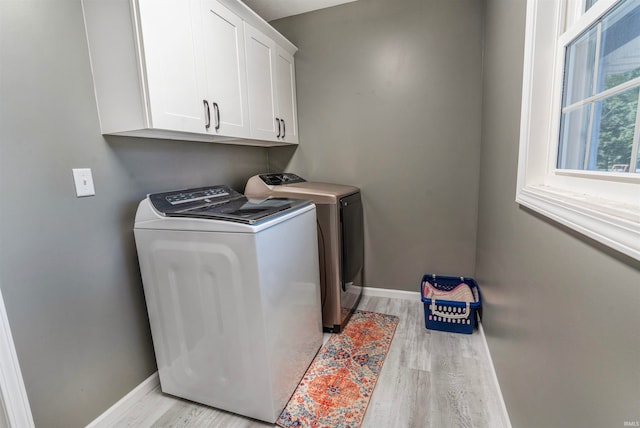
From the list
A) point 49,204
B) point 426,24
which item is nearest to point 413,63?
point 426,24

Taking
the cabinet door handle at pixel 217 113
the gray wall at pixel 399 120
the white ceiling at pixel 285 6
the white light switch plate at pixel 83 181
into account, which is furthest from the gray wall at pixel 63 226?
the gray wall at pixel 399 120

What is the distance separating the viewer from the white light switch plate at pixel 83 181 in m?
1.29

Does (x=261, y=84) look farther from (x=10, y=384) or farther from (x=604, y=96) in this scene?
(x=10, y=384)

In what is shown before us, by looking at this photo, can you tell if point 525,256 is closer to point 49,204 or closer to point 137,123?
point 137,123

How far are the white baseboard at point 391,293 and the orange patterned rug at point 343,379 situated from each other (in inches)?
13.9

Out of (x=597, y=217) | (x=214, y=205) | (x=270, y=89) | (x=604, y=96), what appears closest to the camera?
(x=597, y=217)

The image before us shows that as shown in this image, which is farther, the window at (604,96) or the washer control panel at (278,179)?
the washer control panel at (278,179)

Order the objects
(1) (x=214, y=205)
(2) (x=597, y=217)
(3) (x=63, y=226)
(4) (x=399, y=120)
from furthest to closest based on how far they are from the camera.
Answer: (4) (x=399, y=120) < (1) (x=214, y=205) < (3) (x=63, y=226) < (2) (x=597, y=217)

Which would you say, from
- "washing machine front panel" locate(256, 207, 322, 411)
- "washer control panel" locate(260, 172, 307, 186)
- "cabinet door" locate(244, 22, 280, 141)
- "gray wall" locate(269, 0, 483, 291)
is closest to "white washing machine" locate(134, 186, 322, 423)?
"washing machine front panel" locate(256, 207, 322, 411)

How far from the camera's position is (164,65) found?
1.31 metres

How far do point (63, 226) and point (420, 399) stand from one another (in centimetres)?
186

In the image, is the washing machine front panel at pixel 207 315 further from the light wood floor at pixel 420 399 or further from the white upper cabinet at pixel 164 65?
the white upper cabinet at pixel 164 65

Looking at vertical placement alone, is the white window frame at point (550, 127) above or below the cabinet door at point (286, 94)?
below

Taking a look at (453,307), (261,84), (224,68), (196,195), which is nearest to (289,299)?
(196,195)
